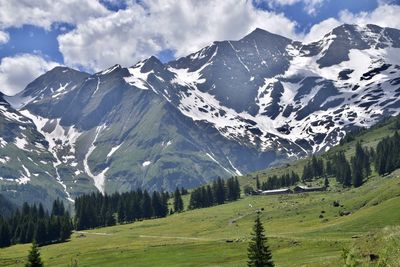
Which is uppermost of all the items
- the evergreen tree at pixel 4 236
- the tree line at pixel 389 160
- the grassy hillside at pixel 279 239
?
the tree line at pixel 389 160

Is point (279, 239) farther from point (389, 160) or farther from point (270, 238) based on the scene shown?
point (389, 160)

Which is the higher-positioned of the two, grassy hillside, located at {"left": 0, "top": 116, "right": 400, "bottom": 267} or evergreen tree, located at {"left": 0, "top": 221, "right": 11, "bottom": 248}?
evergreen tree, located at {"left": 0, "top": 221, "right": 11, "bottom": 248}

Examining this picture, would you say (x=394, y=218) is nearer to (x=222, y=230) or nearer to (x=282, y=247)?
(x=282, y=247)

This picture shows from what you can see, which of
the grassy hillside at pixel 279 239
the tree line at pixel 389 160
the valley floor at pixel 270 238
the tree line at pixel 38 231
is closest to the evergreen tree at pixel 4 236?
the tree line at pixel 38 231

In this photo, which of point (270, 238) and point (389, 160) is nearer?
point (270, 238)

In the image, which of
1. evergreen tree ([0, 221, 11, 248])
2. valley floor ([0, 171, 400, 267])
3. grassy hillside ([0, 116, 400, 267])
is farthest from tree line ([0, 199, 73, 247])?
grassy hillside ([0, 116, 400, 267])

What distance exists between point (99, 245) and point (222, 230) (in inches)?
1387

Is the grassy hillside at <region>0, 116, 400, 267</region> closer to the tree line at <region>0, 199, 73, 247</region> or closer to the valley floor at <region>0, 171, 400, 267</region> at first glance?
the valley floor at <region>0, 171, 400, 267</region>

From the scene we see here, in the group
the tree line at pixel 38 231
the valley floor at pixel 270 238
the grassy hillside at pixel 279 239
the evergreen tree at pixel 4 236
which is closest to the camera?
the grassy hillside at pixel 279 239

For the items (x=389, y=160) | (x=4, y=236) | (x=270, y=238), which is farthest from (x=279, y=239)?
(x=4, y=236)

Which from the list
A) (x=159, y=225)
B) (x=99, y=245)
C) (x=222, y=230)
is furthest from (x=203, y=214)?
(x=99, y=245)

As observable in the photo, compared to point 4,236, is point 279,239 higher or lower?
lower

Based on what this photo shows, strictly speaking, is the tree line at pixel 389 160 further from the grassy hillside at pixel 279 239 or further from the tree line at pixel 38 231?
the tree line at pixel 38 231

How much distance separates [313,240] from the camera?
291 feet
